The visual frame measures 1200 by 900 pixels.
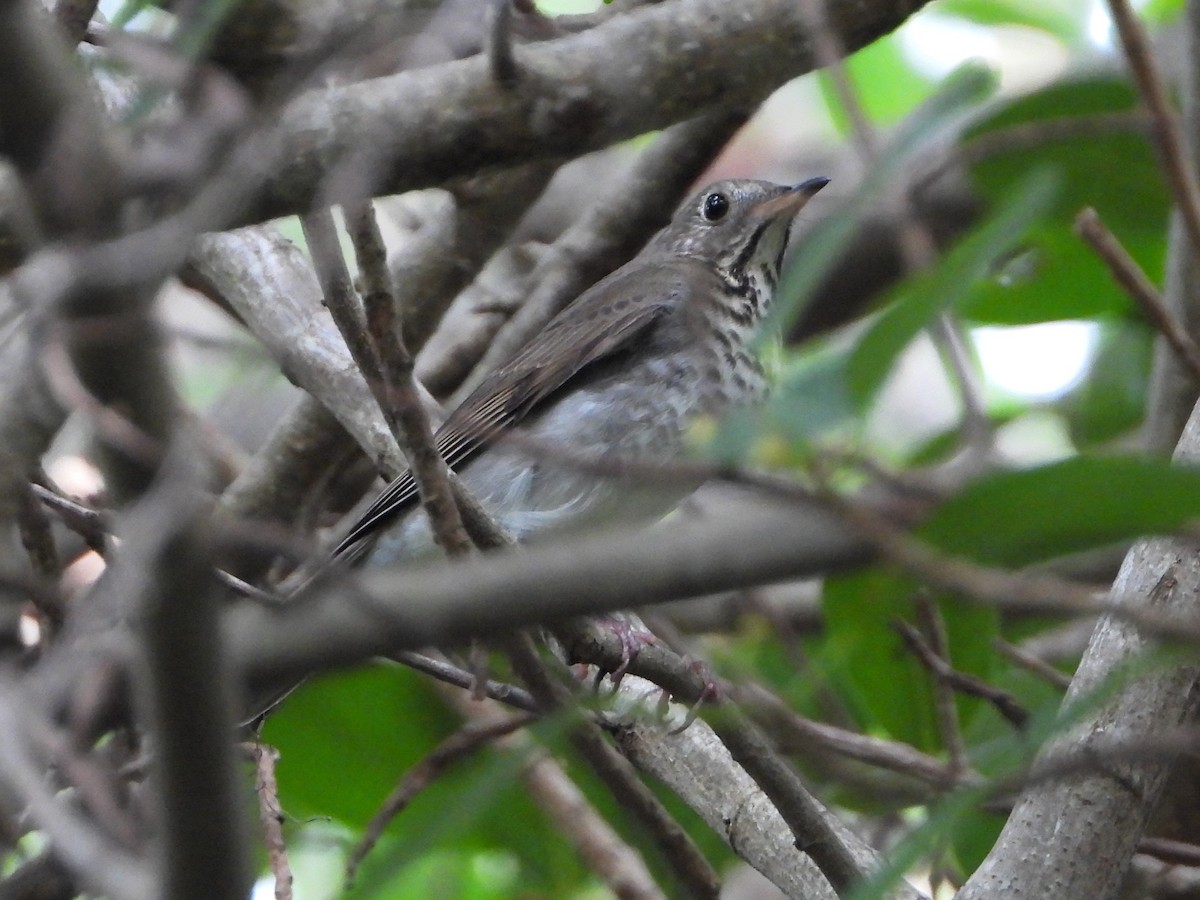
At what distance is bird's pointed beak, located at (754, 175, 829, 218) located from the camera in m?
4.60

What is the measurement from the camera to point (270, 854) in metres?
2.52

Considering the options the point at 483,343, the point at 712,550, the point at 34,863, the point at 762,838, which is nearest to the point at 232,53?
the point at 483,343

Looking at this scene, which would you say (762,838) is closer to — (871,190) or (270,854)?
(270,854)

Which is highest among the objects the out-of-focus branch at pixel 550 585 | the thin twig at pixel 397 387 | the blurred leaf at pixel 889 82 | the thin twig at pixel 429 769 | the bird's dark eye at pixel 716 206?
the out-of-focus branch at pixel 550 585

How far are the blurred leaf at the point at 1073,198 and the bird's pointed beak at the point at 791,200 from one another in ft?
2.77

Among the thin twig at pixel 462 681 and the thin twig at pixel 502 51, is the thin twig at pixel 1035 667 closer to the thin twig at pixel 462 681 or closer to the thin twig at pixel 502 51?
the thin twig at pixel 462 681

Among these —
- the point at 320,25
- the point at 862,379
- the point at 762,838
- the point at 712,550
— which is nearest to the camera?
the point at 712,550

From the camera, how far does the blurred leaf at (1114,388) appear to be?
167 inches

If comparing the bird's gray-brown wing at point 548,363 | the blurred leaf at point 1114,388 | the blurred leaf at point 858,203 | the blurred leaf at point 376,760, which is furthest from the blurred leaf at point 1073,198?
the blurred leaf at point 858,203

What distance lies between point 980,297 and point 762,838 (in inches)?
64.3

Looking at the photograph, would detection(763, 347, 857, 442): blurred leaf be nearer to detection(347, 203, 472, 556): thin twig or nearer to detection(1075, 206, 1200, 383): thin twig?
detection(1075, 206, 1200, 383): thin twig

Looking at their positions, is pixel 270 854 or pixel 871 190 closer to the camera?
pixel 871 190

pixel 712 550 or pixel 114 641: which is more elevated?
pixel 712 550

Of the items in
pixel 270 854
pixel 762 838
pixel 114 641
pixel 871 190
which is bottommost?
pixel 762 838
